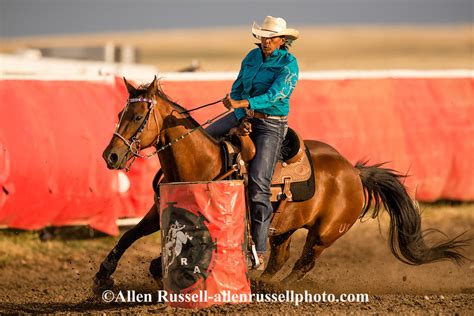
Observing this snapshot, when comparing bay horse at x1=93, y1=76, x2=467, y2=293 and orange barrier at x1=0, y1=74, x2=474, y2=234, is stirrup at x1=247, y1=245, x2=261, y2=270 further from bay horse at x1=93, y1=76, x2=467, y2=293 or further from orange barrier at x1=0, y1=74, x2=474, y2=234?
orange barrier at x1=0, y1=74, x2=474, y2=234

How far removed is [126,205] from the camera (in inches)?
407

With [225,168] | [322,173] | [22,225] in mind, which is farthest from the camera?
[22,225]

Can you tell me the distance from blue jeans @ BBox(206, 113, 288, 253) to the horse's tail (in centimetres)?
133

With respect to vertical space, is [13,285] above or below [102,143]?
below

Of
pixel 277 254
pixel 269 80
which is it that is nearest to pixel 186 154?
pixel 269 80

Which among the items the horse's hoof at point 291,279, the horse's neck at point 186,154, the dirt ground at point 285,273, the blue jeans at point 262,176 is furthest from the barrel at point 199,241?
the horse's hoof at point 291,279

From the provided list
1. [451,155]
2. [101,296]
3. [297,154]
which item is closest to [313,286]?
[297,154]

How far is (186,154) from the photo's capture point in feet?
23.1

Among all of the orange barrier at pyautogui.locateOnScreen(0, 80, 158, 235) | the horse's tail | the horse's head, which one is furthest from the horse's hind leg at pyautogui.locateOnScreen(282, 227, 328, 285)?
the orange barrier at pyautogui.locateOnScreen(0, 80, 158, 235)

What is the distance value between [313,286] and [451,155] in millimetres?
4527

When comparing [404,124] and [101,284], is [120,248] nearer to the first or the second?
[101,284]

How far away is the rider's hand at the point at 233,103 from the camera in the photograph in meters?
6.93

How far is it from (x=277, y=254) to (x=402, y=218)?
128 cm

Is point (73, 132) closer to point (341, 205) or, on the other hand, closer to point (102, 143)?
point (102, 143)
